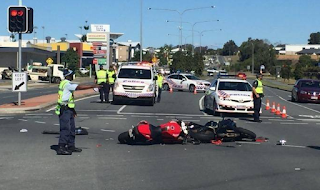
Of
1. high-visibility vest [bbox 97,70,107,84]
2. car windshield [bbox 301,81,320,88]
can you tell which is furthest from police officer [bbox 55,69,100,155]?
car windshield [bbox 301,81,320,88]

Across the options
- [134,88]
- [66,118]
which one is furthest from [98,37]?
[66,118]

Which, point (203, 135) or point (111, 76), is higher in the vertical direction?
point (111, 76)

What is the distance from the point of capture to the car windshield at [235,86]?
2236 centimetres

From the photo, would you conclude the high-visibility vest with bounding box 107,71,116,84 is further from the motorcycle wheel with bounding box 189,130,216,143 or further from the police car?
the motorcycle wheel with bounding box 189,130,216,143

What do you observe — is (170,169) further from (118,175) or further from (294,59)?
(294,59)

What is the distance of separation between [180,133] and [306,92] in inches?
857

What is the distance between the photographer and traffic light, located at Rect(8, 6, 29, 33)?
69.9 ft

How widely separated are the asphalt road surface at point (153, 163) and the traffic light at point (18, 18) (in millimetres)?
6046

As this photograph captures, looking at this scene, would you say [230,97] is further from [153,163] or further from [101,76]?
[153,163]

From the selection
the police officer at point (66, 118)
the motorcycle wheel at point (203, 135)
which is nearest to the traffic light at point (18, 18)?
the police officer at point (66, 118)

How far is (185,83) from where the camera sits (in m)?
44.1

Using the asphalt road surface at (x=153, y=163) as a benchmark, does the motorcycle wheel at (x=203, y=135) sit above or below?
above

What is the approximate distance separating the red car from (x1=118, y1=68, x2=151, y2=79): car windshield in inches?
426

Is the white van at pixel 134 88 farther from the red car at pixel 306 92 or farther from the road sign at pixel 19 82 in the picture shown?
the red car at pixel 306 92
